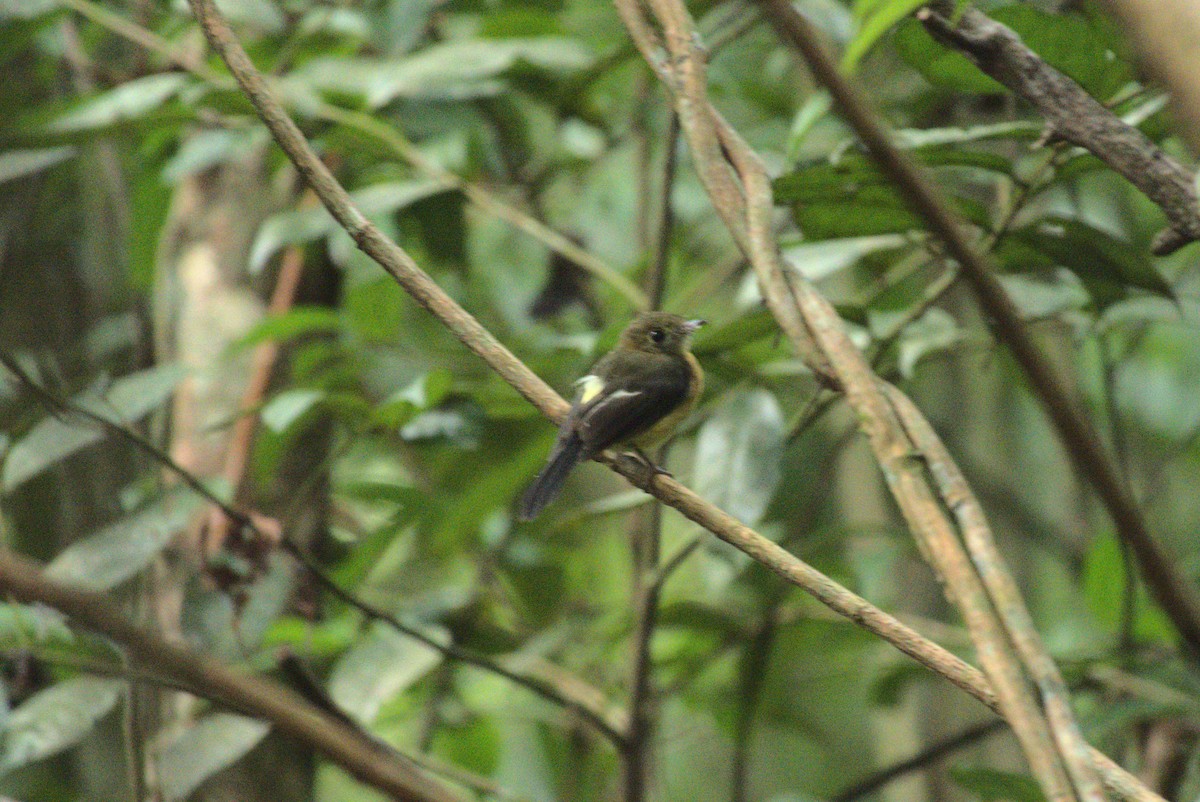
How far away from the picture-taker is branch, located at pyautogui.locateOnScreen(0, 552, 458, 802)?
0.76m

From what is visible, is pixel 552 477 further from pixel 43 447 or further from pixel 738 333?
pixel 43 447

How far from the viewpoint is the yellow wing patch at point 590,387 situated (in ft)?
7.82

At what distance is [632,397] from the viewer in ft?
7.66

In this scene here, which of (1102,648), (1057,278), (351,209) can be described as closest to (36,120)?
(351,209)

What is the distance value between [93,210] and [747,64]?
200 centimetres

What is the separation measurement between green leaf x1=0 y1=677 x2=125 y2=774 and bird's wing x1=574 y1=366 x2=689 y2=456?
917 millimetres

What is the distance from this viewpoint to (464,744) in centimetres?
A: 334

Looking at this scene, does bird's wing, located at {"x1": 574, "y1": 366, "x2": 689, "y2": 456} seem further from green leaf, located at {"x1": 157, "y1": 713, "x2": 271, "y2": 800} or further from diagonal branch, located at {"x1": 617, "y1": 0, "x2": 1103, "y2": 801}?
green leaf, located at {"x1": 157, "y1": 713, "x2": 271, "y2": 800}

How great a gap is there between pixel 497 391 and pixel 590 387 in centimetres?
21

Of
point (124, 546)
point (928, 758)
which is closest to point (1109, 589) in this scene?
point (928, 758)

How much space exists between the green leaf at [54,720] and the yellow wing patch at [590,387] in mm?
956

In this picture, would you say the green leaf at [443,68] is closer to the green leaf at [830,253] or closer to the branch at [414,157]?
the branch at [414,157]

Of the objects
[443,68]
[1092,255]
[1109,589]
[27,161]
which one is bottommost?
[1109,589]

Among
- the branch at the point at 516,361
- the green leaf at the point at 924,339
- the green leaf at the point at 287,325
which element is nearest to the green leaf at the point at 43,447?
the green leaf at the point at 287,325
